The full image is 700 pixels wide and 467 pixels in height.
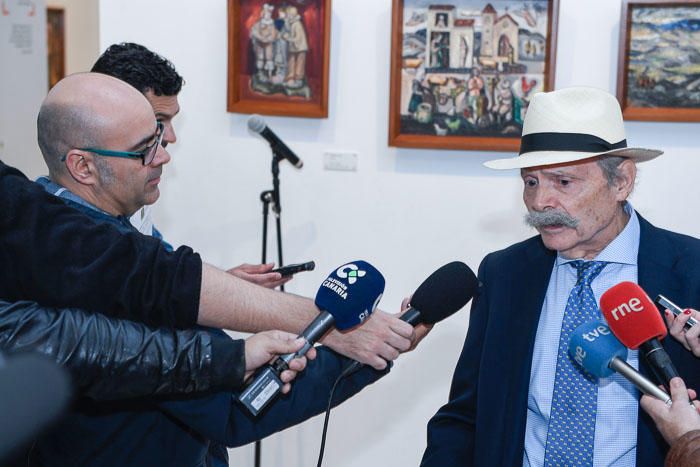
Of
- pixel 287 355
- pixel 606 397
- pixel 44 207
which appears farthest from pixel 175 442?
pixel 606 397

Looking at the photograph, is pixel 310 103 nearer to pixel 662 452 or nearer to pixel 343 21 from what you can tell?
pixel 343 21

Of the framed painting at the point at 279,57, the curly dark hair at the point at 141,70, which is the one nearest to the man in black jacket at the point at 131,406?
the curly dark hair at the point at 141,70

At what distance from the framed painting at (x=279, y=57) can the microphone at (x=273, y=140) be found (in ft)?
0.88

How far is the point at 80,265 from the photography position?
1504mm

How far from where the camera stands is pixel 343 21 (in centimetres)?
379

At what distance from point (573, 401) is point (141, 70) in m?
1.70

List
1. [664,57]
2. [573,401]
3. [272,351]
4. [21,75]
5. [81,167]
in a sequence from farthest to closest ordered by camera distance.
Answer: [21,75], [664,57], [573,401], [81,167], [272,351]

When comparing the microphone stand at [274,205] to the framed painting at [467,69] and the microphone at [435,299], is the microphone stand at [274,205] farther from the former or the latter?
the microphone at [435,299]

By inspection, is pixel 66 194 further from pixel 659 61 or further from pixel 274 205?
pixel 659 61

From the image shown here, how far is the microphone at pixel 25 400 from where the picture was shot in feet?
1.68

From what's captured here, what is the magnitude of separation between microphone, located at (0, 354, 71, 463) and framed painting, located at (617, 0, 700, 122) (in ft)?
10.7

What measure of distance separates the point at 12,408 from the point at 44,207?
1081 millimetres

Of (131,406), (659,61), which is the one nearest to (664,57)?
(659,61)

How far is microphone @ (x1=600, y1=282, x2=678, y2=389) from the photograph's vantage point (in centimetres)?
158
